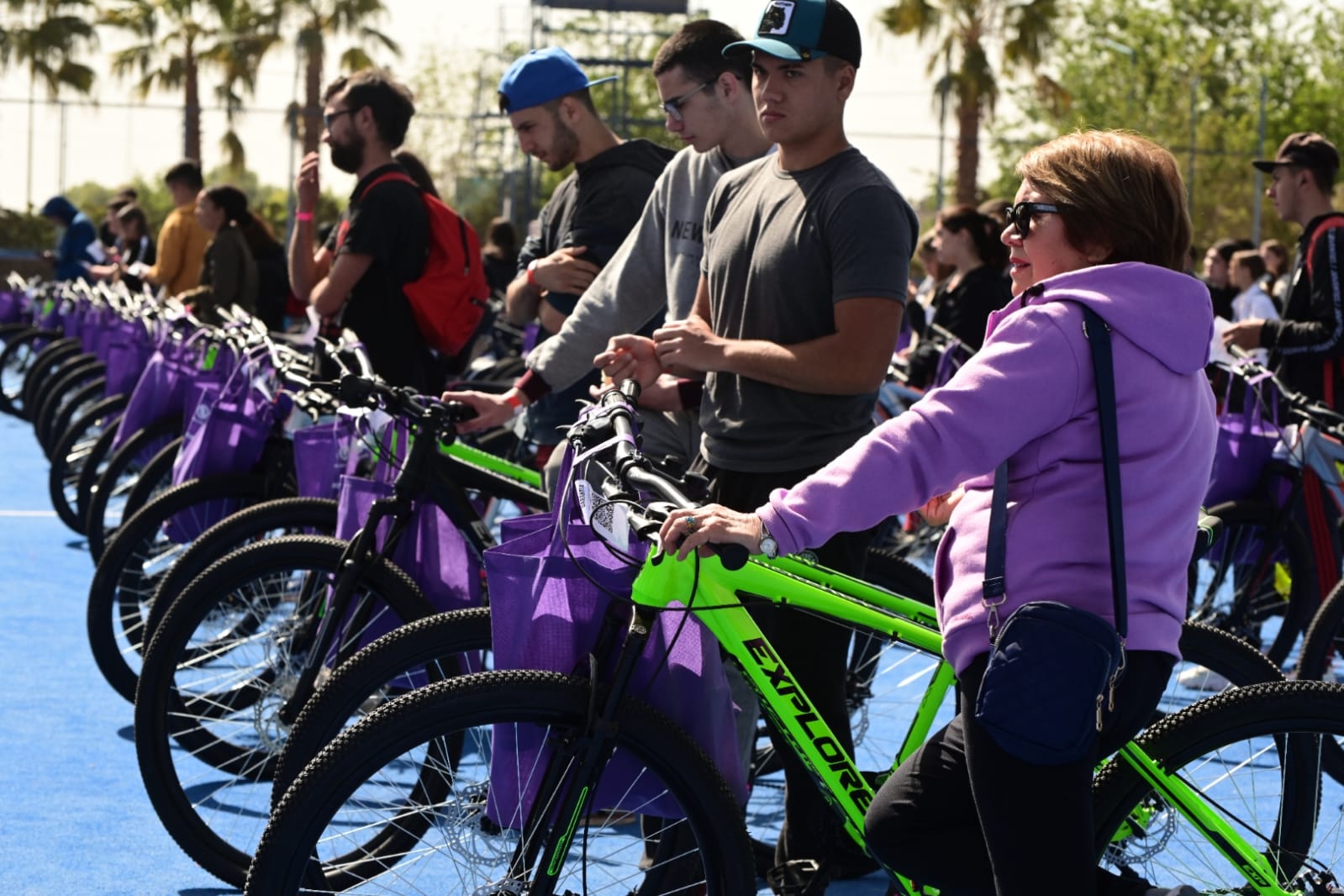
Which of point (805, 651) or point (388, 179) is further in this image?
point (388, 179)

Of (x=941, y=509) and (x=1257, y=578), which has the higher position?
(x=941, y=509)

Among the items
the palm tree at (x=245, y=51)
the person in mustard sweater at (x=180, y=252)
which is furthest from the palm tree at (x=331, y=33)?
the person in mustard sweater at (x=180, y=252)

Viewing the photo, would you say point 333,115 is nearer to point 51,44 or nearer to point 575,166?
point 575,166

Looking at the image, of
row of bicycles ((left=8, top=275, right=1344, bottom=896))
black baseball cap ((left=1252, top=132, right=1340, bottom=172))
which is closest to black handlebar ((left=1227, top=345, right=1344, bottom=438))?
black baseball cap ((left=1252, top=132, right=1340, bottom=172))

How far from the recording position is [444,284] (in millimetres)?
6109

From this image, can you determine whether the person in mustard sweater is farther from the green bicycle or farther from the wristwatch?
the wristwatch

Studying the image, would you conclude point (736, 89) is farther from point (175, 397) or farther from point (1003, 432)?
point (175, 397)

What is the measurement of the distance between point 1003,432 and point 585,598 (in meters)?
0.85

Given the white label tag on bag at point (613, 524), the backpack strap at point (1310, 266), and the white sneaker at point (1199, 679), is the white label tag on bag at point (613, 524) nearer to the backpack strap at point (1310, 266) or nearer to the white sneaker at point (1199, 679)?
the white sneaker at point (1199, 679)

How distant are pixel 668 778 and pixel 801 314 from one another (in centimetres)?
121

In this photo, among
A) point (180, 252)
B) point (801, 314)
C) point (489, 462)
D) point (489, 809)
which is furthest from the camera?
point (180, 252)

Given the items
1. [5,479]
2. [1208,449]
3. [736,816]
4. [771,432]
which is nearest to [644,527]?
[736,816]

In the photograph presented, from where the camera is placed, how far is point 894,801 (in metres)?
2.94

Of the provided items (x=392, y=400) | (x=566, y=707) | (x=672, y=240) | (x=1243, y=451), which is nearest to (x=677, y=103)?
(x=672, y=240)
